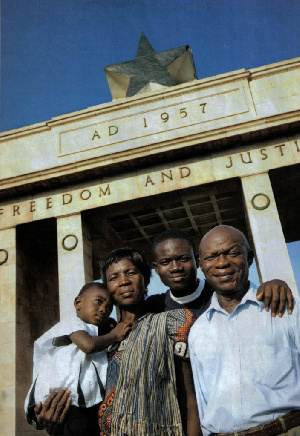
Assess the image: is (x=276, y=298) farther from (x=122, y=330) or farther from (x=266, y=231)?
(x=266, y=231)

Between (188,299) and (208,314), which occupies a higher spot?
(188,299)

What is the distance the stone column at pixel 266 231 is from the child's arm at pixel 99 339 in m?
6.89

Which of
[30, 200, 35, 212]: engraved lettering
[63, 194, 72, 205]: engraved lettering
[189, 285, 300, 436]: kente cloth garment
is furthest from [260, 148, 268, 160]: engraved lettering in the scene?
[189, 285, 300, 436]: kente cloth garment

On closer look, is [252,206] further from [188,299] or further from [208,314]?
[208,314]

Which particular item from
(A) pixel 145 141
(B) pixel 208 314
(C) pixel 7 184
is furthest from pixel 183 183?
(B) pixel 208 314

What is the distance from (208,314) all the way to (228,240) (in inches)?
18.0

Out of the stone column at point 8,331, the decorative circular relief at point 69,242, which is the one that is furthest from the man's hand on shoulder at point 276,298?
the stone column at point 8,331

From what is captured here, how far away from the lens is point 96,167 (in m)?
10.9

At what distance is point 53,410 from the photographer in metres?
2.61

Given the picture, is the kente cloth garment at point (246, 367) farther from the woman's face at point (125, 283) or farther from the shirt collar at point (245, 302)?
the woman's face at point (125, 283)

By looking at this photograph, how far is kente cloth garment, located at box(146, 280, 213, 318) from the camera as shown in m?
3.21

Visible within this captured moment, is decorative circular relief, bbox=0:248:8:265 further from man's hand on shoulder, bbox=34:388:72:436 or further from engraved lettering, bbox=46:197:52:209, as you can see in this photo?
man's hand on shoulder, bbox=34:388:72:436

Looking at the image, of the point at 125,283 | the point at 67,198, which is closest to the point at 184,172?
the point at 67,198

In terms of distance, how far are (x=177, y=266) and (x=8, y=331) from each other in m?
8.39
